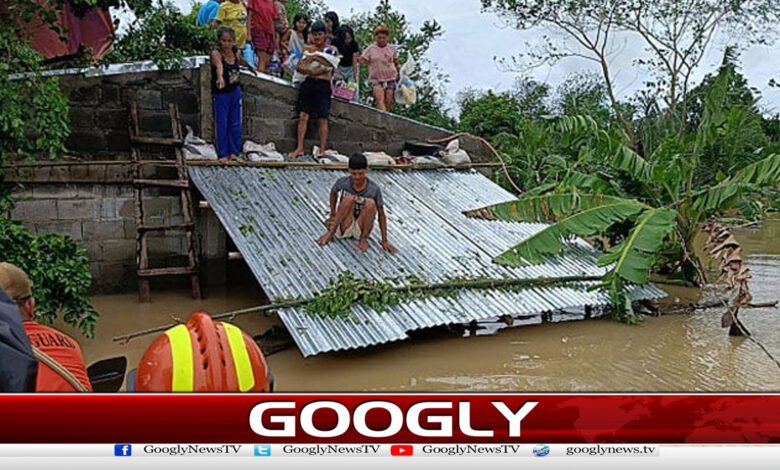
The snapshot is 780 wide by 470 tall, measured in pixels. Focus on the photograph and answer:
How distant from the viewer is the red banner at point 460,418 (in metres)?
2.02

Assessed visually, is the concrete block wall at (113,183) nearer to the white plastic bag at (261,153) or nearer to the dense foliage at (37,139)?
the white plastic bag at (261,153)

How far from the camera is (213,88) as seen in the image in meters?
8.26

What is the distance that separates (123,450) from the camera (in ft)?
6.53

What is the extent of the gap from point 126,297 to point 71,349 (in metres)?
4.98

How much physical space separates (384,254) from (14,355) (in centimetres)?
507

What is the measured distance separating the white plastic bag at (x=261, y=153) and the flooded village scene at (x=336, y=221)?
4 centimetres

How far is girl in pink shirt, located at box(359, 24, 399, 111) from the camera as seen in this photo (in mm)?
10625

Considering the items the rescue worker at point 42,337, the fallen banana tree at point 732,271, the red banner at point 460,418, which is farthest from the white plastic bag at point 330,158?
the red banner at point 460,418

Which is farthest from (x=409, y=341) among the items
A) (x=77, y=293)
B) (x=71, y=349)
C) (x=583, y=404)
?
(x=583, y=404)

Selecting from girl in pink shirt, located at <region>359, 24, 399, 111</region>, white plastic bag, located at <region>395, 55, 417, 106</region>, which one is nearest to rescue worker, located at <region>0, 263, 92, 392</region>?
girl in pink shirt, located at <region>359, 24, 399, 111</region>

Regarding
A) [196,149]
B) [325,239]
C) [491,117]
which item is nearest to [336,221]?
[325,239]

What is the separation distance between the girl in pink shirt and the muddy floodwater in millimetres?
4623

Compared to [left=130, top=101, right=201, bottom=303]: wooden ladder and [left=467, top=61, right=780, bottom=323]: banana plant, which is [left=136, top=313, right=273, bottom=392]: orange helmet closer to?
[left=467, top=61, right=780, bottom=323]: banana plant

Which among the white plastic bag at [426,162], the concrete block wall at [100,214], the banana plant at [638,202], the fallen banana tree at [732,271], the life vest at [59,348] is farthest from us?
the white plastic bag at [426,162]
